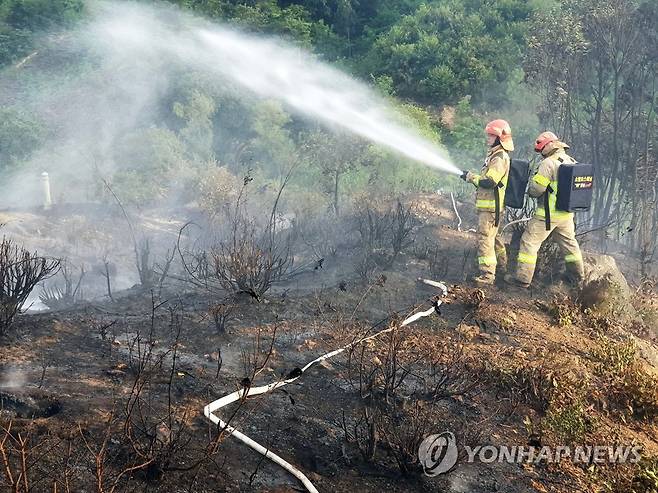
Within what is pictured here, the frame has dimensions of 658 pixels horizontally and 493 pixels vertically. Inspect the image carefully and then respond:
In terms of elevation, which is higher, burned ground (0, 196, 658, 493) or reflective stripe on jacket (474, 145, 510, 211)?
reflective stripe on jacket (474, 145, 510, 211)

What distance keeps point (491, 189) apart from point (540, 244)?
0.95 meters

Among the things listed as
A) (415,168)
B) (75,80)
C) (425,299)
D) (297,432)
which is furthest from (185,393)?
(75,80)

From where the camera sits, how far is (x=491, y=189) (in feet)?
25.1

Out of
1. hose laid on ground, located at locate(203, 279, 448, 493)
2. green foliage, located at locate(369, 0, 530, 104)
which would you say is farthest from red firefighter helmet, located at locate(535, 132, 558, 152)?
green foliage, located at locate(369, 0, 530, 104)

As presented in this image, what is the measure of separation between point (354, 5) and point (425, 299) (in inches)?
675

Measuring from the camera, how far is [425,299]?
295 inches

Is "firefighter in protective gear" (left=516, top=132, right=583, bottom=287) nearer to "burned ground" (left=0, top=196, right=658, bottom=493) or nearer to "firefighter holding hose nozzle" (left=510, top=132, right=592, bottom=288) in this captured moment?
"firefighter holding hose nozzle" (left=510, top=132, right=592, bottom=288)

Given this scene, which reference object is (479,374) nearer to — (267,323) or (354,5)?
(267,323)

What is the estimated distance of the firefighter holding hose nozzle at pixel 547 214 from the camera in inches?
293

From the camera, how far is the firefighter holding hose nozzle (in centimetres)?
744

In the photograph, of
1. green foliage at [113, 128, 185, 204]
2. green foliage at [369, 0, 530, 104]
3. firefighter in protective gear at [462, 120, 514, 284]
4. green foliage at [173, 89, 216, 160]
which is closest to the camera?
firefighter in protective gear at [462, 120, 514, 284]

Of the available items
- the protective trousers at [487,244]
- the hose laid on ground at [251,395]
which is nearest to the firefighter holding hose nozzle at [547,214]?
the protective trousers at [487,244]

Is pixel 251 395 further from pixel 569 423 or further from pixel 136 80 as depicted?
pixel 136 80

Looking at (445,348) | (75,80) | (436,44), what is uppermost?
(436,44)
